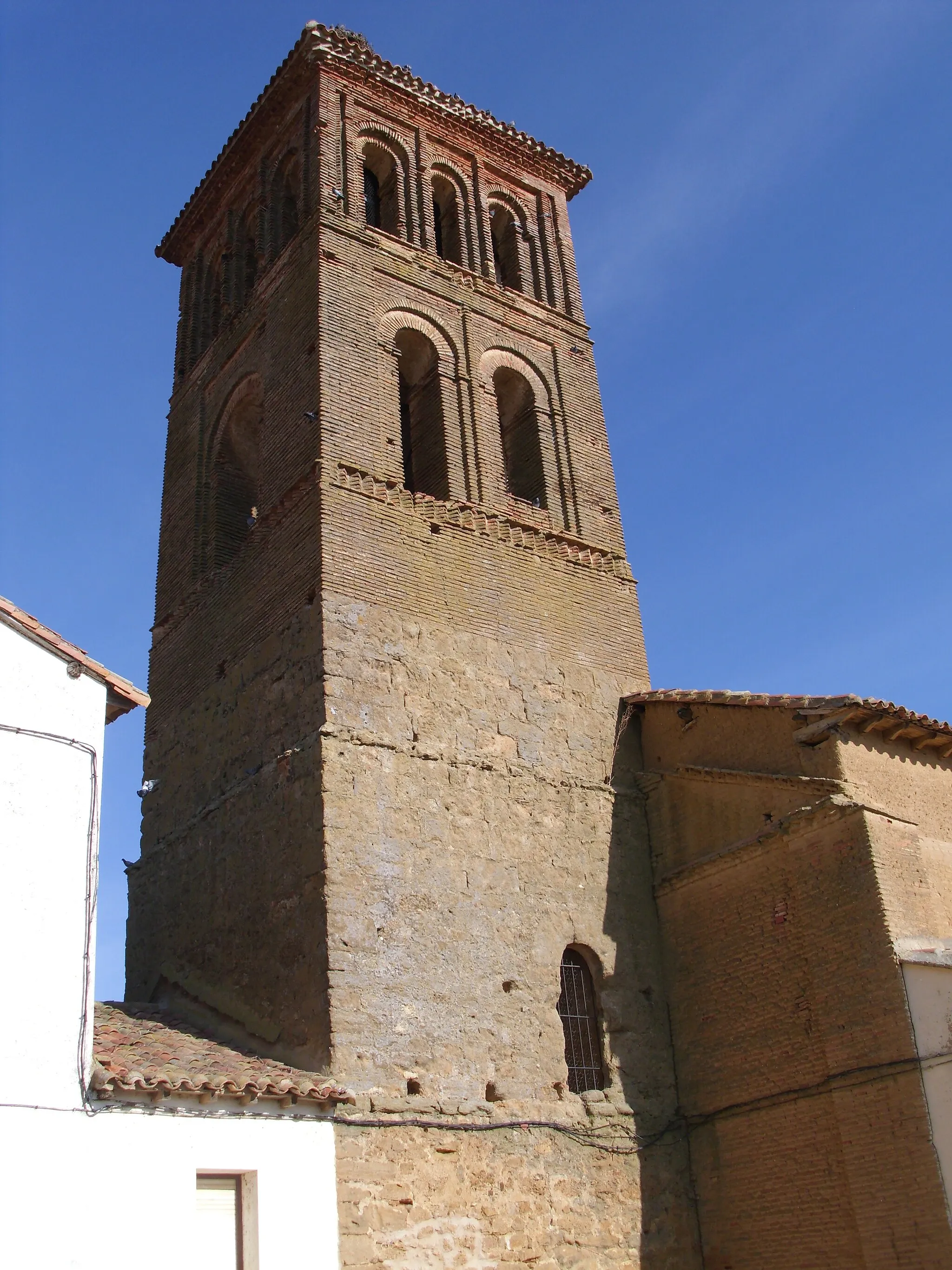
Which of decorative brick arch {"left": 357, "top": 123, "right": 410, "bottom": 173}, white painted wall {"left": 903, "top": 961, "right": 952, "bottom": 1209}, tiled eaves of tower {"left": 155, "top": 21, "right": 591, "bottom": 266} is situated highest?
tiled eaves of tower {"left": 155, "top": 21, "right": 591, "bottom": 266}

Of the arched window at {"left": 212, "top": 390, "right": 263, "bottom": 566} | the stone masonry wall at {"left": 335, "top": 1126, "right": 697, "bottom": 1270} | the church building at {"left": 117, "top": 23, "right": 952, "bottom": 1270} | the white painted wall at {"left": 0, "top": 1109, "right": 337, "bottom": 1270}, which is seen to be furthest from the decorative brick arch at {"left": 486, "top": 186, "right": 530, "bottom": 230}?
the white painted wall at {"left": 0, "top": 1109, "right": 337, "bottom": 1270}

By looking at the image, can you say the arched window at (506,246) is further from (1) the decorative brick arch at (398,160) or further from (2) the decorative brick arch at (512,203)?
(1) the decorative brick arch at (398,160)

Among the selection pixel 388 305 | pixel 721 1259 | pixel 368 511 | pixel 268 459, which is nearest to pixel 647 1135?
pixel 721 1259

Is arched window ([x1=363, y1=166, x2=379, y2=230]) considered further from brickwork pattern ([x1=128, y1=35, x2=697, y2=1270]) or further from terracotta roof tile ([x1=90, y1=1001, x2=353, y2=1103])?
terracotta roof tile ([x1=90, y1=1001, x2=353, y2=1103])

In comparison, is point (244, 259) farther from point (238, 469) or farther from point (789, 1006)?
point (789, 1006)

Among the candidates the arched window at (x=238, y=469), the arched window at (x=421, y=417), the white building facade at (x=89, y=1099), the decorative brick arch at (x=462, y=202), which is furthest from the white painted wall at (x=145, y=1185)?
the decorative brick arch at (x=462, y=202)

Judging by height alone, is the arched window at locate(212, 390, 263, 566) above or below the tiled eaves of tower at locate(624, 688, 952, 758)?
above

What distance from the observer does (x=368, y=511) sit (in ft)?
40.5

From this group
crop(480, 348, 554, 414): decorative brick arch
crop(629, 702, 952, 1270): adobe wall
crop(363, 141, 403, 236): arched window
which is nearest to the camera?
crop(629, 702, 952, 1270): adobe wall

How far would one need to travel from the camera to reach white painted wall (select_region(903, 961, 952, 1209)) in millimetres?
9055

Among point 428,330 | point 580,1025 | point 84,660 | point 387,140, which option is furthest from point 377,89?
point 580,1025

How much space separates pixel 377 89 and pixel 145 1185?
544 inches

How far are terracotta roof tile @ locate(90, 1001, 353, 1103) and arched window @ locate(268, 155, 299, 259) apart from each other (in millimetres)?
9689

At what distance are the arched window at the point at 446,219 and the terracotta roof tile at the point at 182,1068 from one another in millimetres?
10433
